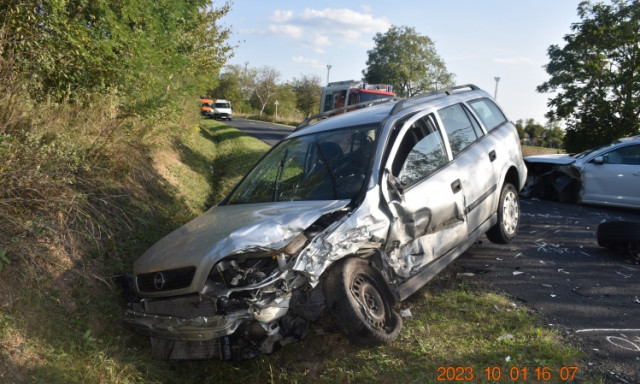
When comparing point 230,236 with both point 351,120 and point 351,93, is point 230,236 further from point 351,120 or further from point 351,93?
point 351,93

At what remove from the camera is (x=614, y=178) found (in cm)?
818

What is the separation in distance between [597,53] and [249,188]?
1735 cm

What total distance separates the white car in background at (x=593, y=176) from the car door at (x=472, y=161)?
390 centimetres

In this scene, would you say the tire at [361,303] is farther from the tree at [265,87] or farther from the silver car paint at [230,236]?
the tree at [265,87]

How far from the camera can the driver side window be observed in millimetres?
4363

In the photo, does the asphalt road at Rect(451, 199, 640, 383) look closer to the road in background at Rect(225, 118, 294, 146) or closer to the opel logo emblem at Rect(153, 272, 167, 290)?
the opel logo emblem at Rect(153, 272, 167, 290)

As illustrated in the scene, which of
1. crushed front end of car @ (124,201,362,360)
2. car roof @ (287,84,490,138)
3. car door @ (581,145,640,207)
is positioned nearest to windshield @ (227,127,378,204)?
car roof @ (287,84,490,138)

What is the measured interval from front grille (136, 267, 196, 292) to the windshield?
1189 mm

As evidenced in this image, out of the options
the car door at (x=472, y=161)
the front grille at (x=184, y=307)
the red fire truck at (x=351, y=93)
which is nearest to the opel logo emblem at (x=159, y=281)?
the front grille at (x=184, y=307)

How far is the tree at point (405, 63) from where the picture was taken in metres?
63.0

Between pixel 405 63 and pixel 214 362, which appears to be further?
pixel 405 63

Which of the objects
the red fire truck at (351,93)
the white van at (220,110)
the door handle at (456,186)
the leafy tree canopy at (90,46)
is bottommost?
the door handle at (456,186)

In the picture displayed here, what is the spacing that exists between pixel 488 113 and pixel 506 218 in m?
1.38

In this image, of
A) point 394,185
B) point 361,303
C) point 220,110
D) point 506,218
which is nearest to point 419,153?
point 394,185
